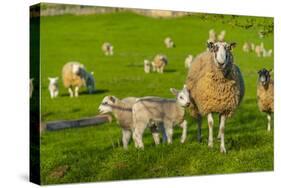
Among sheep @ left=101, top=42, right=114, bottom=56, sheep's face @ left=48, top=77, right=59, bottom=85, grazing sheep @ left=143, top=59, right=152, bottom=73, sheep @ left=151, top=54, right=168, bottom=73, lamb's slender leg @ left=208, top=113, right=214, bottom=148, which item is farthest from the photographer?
lamb's slender leg @ left=208, top=113, right=214, bottom=148

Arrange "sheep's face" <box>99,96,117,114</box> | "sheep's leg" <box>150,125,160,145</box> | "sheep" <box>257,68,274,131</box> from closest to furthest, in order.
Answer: "sheep's face" <box>99,96,117,114</box>
"sheep's leg" <box>150,125,160,145</box>
"sheep" <box>257,68,274,131</box>

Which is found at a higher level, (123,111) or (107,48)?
(107,48)

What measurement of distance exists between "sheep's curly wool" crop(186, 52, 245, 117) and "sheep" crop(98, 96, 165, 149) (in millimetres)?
1181

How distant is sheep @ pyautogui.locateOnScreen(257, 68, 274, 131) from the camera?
15.7m

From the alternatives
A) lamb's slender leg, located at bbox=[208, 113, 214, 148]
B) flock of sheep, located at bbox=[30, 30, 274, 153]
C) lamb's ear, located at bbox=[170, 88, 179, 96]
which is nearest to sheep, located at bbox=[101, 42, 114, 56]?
flock of sheep, located at bbox=[30, 30, 274, 153]

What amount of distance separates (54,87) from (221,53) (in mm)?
3297

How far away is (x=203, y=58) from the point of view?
14.6m

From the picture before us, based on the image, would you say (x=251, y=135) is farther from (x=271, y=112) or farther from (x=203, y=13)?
(x=203, y=13)

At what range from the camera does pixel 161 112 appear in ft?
46.0

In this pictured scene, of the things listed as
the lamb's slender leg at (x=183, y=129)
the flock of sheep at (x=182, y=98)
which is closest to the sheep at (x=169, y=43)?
the flock of sheep at (x=182, y=98)

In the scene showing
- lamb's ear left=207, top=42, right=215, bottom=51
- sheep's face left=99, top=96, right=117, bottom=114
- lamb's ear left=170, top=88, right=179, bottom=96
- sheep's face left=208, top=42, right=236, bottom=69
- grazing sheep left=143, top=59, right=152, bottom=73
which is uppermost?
lamb's ear left=207, top=42, right=215, bottom=51

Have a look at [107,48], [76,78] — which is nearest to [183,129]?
[107,48]

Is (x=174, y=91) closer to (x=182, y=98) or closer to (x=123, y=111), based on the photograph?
(x=182, y=98)

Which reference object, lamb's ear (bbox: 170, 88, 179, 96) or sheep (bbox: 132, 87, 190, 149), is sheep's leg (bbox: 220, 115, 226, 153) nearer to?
sheep (bbox: 132, 87, 190, 149)
